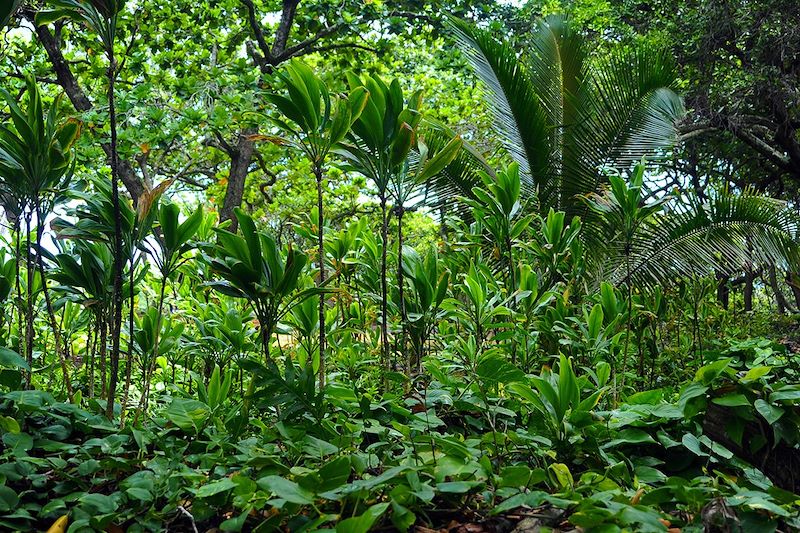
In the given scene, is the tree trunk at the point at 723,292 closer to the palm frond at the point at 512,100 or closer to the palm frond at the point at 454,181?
the palm frond at the point at 512,100

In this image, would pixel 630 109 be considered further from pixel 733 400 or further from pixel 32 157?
pixel 32 157

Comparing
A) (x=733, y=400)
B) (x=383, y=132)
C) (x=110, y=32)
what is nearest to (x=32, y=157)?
(x=110, y=32)

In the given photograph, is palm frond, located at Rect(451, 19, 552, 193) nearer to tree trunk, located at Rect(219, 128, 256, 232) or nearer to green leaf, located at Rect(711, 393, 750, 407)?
tree trunk, located at Rect(219, 128, 256, 232)

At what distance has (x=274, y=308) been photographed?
2580 millimetres

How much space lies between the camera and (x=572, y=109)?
726cm

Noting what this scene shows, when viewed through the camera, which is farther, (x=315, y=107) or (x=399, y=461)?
(x=315, y=107)

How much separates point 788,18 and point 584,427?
33.3 ft

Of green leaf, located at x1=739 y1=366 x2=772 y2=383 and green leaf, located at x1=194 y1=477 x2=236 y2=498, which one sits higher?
green leaf, located at x1=739 y1=366 x2=772 y2=383

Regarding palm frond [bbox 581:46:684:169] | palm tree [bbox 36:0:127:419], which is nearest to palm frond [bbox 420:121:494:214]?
palm frond [bbox 581:46:684:169]

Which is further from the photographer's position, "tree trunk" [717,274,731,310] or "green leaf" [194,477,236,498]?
"tree trunk" [717,274,731,310]

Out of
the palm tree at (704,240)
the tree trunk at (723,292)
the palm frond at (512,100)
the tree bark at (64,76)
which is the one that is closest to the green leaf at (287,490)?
the palm tree at (704,240)

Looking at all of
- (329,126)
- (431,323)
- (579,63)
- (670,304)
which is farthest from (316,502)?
(579,63)

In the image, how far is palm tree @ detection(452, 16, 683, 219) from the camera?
6.94 metres

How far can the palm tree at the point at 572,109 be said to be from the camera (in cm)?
694
